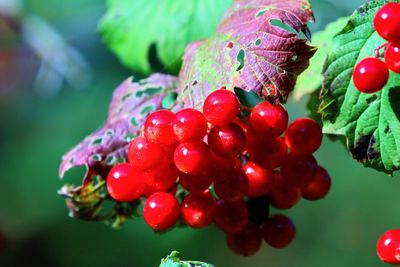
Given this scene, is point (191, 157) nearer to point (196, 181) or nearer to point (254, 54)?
point (196, 181)

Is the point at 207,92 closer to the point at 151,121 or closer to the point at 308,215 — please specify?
the point at 151,121

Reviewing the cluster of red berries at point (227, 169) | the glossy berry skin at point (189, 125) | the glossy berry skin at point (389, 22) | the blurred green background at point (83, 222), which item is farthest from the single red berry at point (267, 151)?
the blurred green background at point (83, 222)

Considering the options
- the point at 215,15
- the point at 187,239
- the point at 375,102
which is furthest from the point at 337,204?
the point at 375,102

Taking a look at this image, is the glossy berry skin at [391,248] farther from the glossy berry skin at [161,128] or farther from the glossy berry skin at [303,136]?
the glossy berry skin at [161,128]

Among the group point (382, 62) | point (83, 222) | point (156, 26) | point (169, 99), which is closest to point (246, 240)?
point (169, 99)

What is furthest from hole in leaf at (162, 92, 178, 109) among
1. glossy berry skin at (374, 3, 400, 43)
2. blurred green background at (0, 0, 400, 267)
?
blurred green background at (0, 0, 400, 267)

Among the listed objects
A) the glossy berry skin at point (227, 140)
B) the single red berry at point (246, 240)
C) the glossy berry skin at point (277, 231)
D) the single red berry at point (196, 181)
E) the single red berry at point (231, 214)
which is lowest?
the glossy berry skin at point (277, 231)
